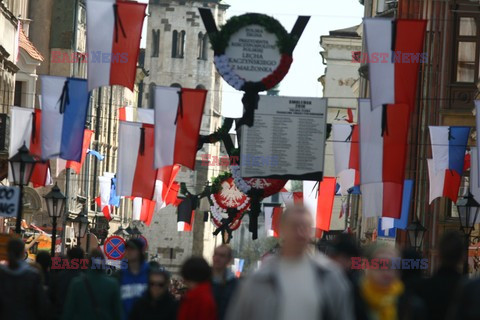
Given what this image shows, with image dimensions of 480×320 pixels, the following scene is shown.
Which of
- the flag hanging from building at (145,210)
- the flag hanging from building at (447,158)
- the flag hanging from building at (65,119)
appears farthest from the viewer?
the flag hanging from building at (145,210)

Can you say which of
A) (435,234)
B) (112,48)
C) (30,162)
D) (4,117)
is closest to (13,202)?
(30,162)

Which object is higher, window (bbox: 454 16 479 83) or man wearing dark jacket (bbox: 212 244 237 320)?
window (bbox: 454 16 479 83)

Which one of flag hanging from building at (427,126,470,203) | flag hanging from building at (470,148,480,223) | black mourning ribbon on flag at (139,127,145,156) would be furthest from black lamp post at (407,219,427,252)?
black mourning ribbon on flag at (139,127,145,156)

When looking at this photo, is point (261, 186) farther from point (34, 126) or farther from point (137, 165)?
point (34, 126)

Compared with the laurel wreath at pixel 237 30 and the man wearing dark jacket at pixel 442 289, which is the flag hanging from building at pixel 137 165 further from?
the man wearing dark jacket at pixel 442 289

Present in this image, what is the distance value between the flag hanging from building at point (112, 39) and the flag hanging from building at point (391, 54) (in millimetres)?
3800

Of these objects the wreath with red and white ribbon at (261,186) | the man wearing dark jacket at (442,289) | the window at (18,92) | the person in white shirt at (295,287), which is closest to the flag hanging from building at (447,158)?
the wreath with red and white ribbon at (261,186)

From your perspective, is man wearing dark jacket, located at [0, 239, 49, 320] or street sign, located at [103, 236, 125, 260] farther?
street sign, located at [103, 236, 125, 260]

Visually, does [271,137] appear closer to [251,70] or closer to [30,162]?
[251,70]

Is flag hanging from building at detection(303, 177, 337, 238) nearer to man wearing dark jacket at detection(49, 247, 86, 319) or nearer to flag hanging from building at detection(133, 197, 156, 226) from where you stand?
flag hanging from building at detection(133, 197, 156, 226)

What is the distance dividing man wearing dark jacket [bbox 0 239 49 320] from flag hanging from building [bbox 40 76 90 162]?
1540cm

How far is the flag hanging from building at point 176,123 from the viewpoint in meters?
31.2

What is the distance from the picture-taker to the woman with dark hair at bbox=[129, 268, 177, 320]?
47.4ft

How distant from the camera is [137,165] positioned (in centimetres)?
3516
